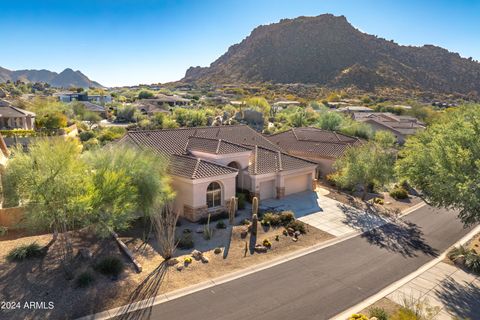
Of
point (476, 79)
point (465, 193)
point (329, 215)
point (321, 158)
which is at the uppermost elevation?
point (476, 79)

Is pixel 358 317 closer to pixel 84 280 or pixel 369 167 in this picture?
pixel 84 280

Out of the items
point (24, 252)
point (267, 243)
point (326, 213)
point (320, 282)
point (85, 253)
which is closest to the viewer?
point (320, 282)

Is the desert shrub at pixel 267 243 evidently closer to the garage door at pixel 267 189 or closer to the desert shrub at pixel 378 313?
the desert shrub at pixel 378 313

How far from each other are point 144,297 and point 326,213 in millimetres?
16997

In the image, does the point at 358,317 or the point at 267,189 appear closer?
the point at 358,317

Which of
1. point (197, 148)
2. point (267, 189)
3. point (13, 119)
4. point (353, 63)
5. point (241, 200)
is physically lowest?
point (241, 200)

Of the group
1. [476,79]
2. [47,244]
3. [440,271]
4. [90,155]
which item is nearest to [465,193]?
[440,271]

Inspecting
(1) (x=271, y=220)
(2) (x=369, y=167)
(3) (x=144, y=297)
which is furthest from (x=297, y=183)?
(3) (x=144, y=297)

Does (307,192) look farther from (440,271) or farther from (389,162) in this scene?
(440,271)

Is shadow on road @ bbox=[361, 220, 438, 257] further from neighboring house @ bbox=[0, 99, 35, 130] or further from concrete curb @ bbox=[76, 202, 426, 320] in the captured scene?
neighboring house @ bbox=[0, 99, 35, 130]

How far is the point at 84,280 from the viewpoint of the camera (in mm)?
14820

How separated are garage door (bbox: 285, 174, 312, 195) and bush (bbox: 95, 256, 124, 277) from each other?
18.2m

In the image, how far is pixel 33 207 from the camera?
15383mm

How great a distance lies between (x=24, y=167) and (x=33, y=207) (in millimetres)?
3225
